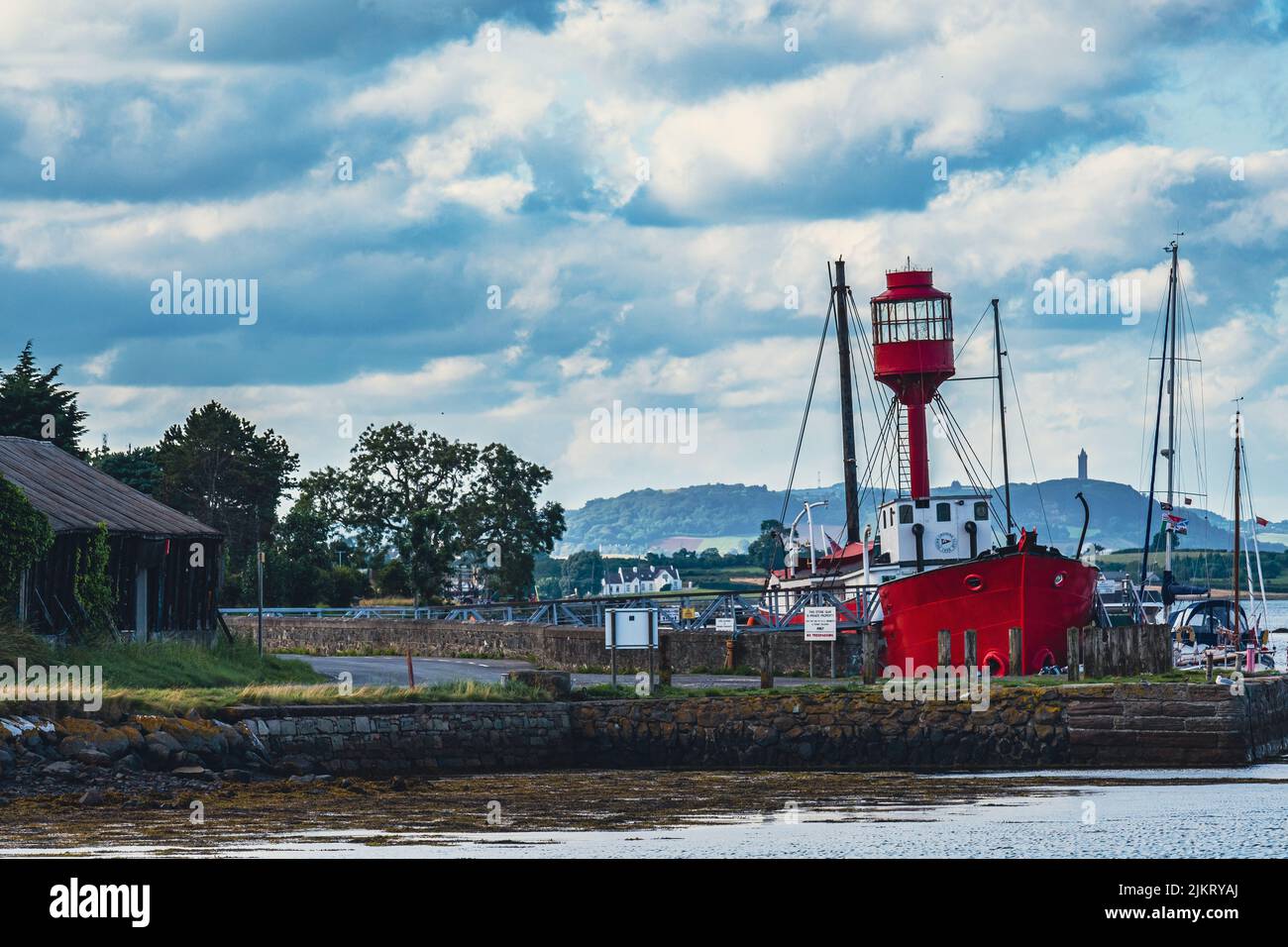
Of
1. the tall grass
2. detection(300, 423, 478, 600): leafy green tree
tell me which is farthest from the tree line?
the tall grass

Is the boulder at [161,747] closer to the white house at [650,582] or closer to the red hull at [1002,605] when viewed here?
the red hull at [1002,605]

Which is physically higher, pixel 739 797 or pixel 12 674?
pixel 12 674

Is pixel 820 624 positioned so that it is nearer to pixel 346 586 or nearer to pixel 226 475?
pixel 346 586

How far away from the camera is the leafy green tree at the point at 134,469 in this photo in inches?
3386

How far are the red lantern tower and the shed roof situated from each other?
19742 mm

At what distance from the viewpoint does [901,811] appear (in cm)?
2606

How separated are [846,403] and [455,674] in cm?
1948

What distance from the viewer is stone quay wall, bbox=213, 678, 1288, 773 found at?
32219 millimetres

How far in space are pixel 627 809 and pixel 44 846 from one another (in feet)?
28.1

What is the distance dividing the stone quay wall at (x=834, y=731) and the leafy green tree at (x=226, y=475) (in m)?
64.9

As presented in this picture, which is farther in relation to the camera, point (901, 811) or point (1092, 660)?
point (1092, 660)
